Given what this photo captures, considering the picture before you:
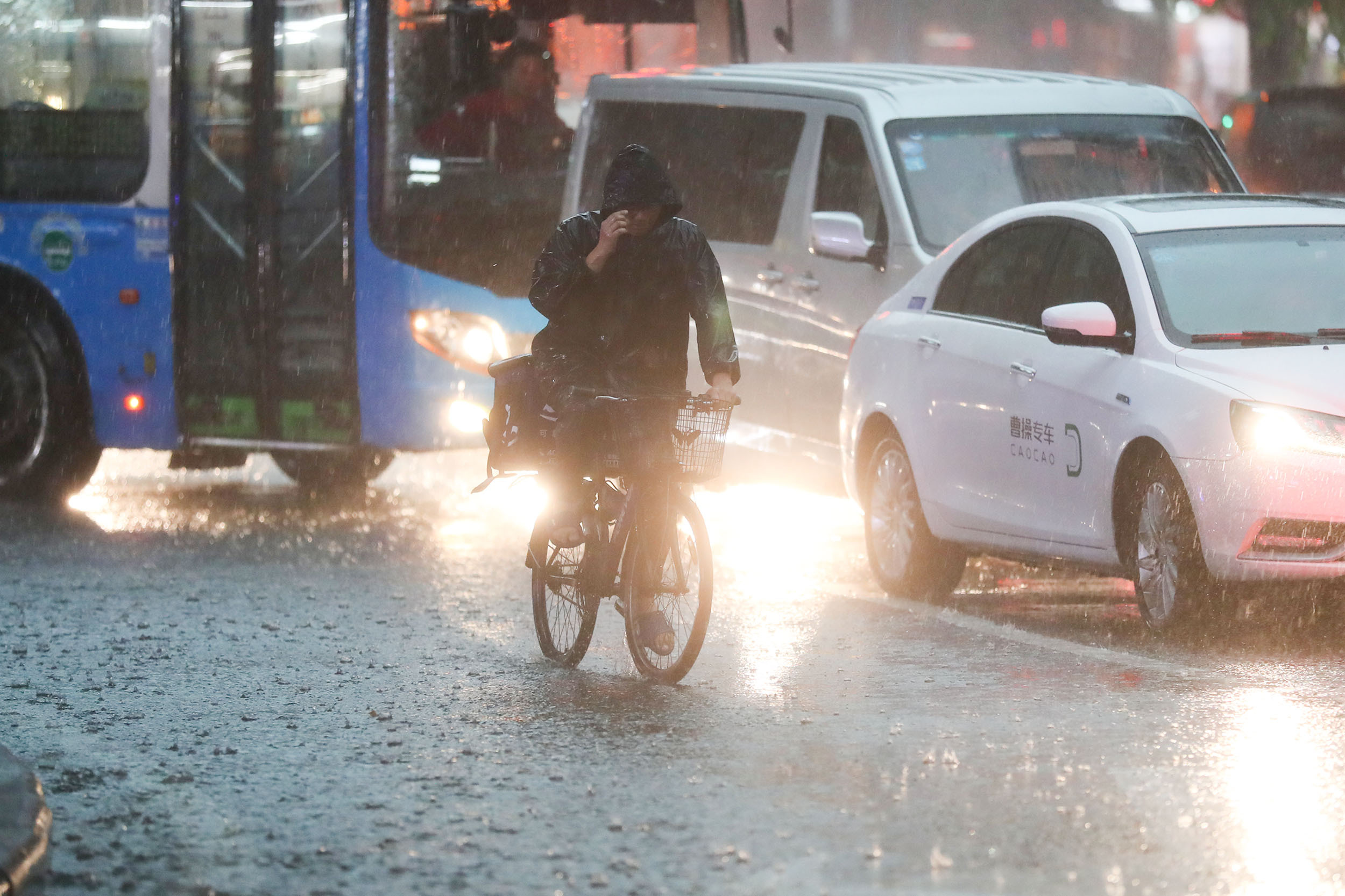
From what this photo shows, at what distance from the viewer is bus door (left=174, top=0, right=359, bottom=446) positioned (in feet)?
43.1

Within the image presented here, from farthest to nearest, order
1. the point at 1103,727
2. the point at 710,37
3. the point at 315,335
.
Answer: the point at 710,37 < the point at 315,335 < the point at 1103,727

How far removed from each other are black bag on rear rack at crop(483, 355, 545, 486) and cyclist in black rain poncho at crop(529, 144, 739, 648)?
65mm

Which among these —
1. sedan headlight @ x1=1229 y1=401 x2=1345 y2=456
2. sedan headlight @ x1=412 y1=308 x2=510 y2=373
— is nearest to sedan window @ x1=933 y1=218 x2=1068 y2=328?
sedan headlight @ x1=1229 y1=401 x2=1345 y2=456

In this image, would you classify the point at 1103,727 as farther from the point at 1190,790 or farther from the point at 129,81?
the point at 129,81

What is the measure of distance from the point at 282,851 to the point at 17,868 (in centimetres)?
62

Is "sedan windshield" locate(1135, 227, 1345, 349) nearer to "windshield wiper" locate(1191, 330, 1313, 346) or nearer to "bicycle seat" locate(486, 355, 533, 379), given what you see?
"windshield wiper" locate(1191, 330, 1313, 346)

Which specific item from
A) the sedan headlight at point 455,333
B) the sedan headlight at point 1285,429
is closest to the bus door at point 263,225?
the sedan headlight at point 455,333

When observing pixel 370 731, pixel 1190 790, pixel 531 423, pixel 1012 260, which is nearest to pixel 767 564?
pixel 1012 260

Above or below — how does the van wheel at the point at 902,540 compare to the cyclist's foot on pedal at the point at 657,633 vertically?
below

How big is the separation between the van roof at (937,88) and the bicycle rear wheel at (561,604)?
161 inches

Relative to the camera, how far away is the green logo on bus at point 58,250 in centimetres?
1358

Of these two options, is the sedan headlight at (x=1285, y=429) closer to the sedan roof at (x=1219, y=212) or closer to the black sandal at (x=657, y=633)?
the sedan roof at (x=1219, y=212)

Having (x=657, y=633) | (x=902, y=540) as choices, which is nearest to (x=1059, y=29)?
(x=902, y=540)

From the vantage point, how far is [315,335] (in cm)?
1320
